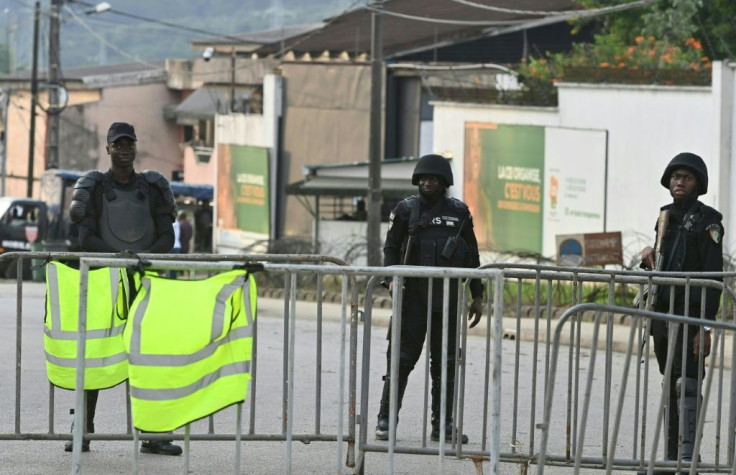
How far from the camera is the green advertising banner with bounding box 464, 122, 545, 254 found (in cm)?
2667

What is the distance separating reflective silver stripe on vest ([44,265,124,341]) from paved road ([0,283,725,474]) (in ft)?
2.36

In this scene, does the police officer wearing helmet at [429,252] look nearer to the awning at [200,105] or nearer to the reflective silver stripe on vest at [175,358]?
the reflective silver stripe on vest at [175,358]

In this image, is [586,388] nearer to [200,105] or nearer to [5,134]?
[200,105]

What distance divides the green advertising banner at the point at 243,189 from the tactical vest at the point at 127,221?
3020cm

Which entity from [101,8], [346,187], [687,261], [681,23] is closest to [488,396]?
[687,261]

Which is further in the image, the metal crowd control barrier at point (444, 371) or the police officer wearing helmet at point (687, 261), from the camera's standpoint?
the police officer wearing helmet at point (687, 261)

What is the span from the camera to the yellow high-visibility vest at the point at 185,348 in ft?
22.4

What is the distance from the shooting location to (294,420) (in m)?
10.1

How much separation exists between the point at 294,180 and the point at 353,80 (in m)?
3.25

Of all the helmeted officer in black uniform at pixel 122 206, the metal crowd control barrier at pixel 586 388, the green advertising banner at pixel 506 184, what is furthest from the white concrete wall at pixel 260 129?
the helmeted officer in black uniform at pixel 122 206

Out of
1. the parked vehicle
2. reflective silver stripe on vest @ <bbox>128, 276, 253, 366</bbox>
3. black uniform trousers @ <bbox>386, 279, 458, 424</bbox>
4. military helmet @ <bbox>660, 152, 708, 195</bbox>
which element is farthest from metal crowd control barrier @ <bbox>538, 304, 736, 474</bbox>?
the parked vehicle

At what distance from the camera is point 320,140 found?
38.8 metres

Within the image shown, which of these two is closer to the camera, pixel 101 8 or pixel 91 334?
pixel 91 334

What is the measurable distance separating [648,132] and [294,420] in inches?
600
